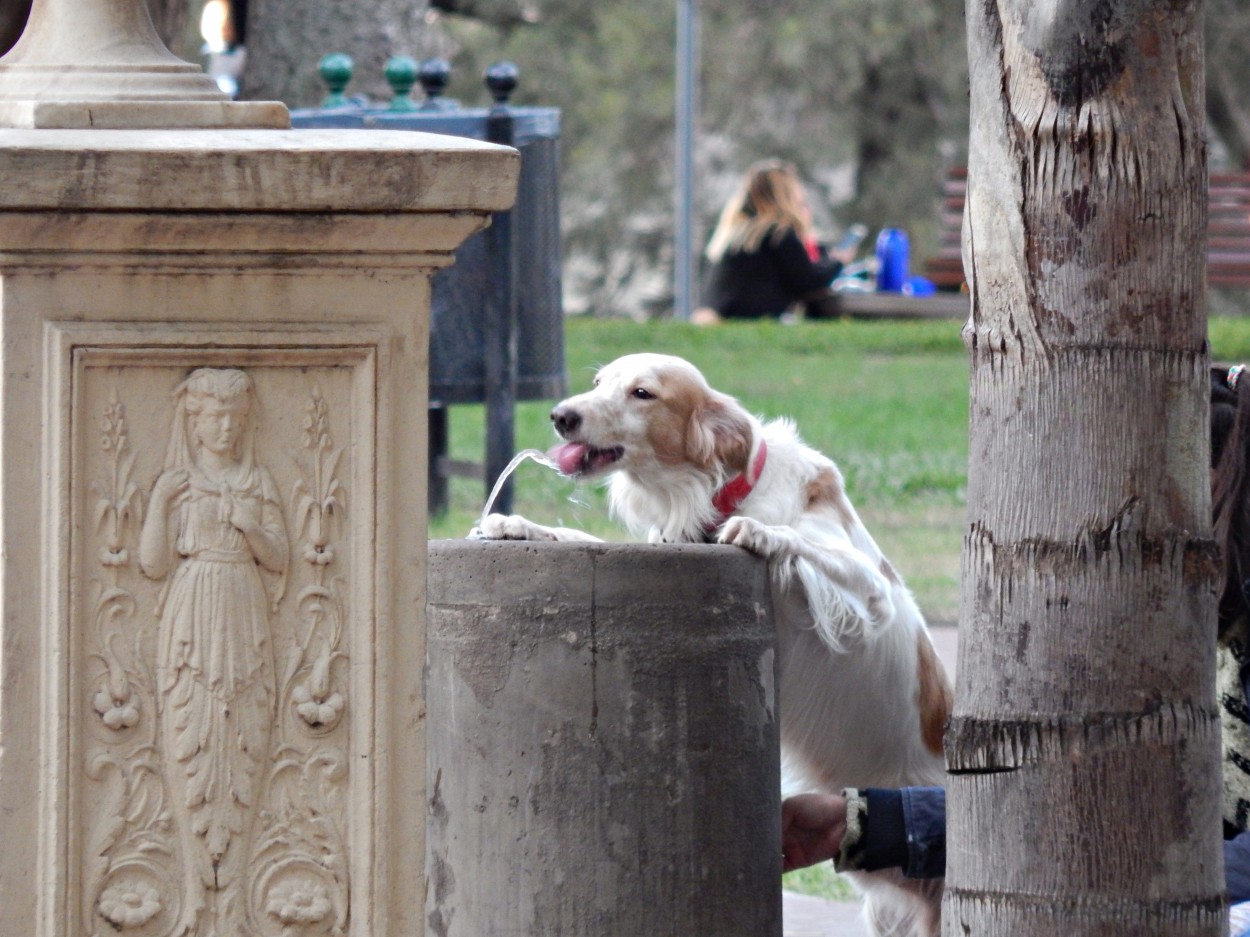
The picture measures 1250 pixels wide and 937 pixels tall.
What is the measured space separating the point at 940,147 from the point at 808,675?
24.5m

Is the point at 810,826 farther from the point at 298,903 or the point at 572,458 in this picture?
the point at 298,903

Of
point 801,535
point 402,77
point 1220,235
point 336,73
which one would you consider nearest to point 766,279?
point 1220,235

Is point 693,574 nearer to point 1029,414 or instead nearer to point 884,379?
point 1029,414

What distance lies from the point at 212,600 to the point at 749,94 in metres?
25.3

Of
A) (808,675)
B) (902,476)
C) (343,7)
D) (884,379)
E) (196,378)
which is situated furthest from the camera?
(884,379)

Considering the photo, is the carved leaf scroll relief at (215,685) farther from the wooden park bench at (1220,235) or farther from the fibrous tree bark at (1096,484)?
the wooden park bench at (1220,235)

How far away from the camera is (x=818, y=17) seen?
995 inches

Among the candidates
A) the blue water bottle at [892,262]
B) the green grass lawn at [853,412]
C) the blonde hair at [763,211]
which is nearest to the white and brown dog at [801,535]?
the green grass lawn at [853,412]

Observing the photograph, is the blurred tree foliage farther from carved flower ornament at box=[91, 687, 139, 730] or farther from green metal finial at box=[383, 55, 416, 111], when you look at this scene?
carved flower ornament at box=[91, 687, 139, 730]

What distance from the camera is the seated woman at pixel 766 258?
54.2 feet

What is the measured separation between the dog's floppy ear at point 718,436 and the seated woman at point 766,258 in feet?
41.1

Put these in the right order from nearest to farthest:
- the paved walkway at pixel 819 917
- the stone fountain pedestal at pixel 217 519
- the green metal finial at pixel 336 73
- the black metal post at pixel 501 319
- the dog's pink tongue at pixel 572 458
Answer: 1. the stone fountain pedestal at pixel 217 519
2. the dog's pink tongue at pixel 572 458
3. the paved walkway at pixel 819 917
4. the black metal post at pixel 501 319
5. the green metal finial at pixel 336 73

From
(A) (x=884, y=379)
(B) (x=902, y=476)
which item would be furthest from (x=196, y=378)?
(A) (x=884, y=379)

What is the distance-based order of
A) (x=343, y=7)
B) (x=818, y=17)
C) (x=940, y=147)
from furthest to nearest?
1. (x=940, y=147)
2. (x=818, y=17)
3. (x=343, y=7)
